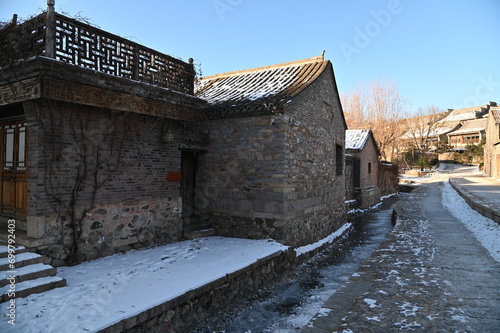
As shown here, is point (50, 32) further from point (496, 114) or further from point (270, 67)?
point (496, 114)

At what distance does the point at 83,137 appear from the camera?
5.89 m

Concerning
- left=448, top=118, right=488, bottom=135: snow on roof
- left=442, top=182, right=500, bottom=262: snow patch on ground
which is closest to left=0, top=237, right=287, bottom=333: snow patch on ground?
left=442, top=182, right=500, bottom=262: snow patch on ground

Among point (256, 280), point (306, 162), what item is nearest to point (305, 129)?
point (306, 162)

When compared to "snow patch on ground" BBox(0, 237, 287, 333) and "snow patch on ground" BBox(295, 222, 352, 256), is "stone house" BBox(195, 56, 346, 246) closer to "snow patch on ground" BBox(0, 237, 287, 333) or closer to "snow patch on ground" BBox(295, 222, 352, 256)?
"snow patch on ground" BBox(295, 222, 352, 256)

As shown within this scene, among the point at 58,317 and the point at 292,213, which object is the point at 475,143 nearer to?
the point at 292,213

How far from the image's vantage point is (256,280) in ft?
21.3

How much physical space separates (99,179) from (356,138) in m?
17.8

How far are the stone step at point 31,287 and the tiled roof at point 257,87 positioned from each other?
554 centimetres

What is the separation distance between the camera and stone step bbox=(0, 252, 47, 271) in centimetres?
447

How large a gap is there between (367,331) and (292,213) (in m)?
4.63

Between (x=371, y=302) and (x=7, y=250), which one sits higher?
(x=7, y=250)

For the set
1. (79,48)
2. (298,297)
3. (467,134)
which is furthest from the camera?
(467,134)

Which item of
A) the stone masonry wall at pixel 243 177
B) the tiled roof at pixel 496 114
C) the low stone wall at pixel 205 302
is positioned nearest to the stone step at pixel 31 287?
the low stone wall at pixel 205 302

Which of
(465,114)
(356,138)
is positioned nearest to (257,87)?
(356,138)
